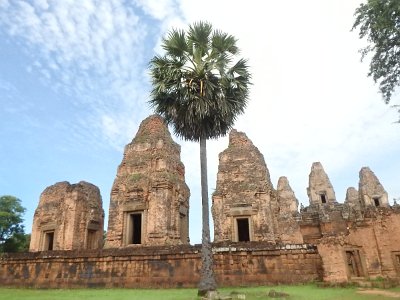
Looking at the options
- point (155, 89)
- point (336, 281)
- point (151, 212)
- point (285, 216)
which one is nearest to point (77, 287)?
point (151, 212)

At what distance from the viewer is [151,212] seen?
16344 mm

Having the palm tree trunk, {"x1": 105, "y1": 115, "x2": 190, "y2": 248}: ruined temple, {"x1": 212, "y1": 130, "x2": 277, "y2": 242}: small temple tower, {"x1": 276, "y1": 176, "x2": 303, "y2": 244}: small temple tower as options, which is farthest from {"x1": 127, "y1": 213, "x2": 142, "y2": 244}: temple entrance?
the palm tree trunk

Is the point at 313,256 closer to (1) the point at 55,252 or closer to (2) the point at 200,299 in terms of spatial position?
(2) the point at 200,299

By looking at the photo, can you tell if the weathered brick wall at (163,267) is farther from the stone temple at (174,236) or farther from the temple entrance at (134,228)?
the temple entrance at (134,228)

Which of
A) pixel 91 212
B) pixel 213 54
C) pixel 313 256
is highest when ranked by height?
pixel 213 54

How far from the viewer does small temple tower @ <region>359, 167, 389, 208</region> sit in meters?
32.1

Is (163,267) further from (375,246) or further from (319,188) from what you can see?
(319,188)

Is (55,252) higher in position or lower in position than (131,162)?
lower

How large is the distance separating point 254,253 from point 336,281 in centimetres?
275

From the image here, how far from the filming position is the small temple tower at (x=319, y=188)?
33.1 meters

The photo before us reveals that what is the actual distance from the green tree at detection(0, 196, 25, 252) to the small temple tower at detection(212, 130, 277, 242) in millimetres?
21288

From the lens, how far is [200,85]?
10.9 metres

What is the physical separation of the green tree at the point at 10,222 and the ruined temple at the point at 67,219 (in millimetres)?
12205

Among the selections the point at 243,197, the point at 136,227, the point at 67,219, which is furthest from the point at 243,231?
the point at 67,219
